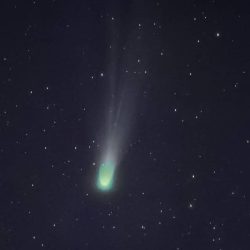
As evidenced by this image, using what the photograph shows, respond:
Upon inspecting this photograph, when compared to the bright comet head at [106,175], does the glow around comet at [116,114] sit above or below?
above

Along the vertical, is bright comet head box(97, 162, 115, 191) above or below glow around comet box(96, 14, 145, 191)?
below

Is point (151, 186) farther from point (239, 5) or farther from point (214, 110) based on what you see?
point (239, 5)

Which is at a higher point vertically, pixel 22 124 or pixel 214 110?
pixel 22 124

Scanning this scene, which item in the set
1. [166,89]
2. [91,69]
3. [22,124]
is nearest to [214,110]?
[166,89]

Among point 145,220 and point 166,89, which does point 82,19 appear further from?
point 145,220

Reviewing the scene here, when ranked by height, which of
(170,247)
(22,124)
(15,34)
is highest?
(15,34)

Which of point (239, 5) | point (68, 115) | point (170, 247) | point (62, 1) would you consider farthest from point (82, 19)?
point (170, 247)
